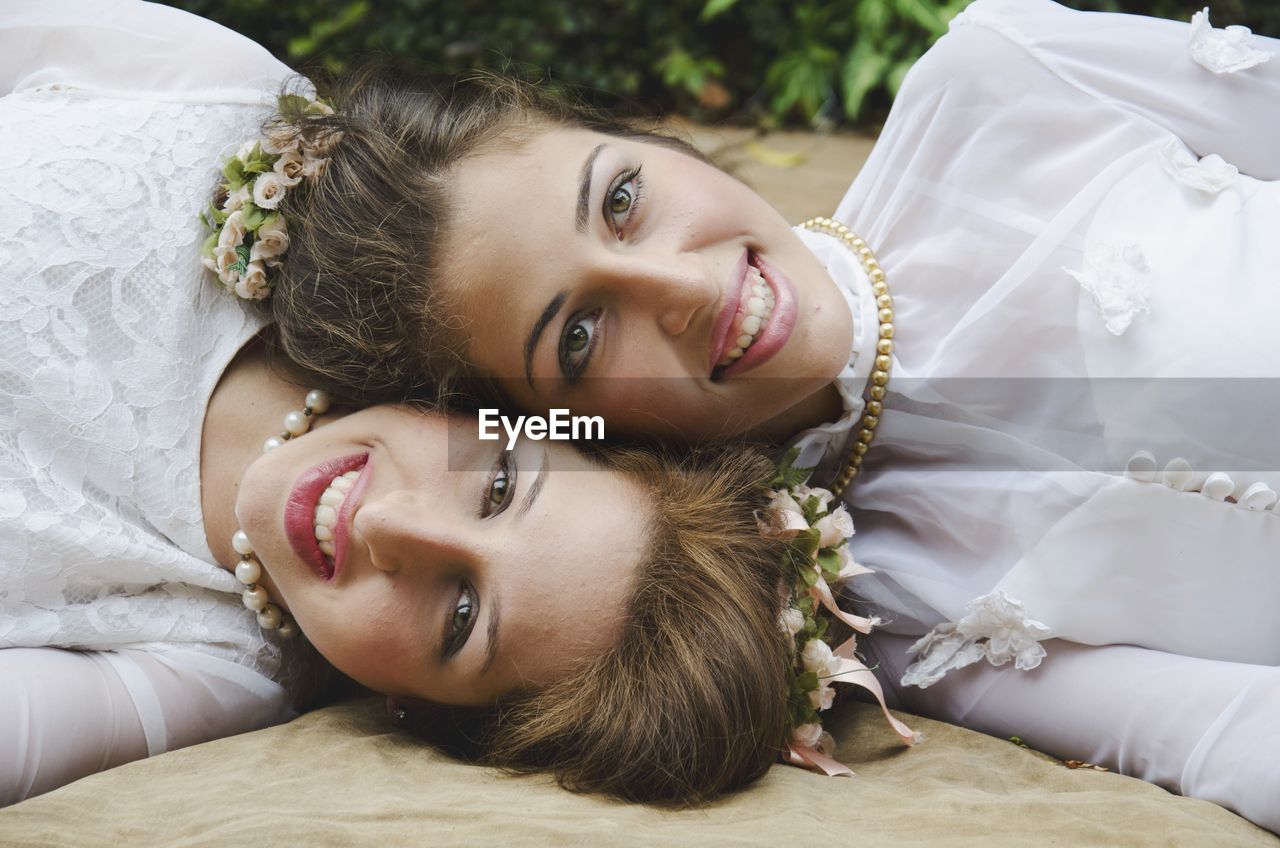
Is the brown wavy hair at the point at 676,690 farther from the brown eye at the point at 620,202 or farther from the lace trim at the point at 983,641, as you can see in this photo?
the brown eye at the point at 620,202

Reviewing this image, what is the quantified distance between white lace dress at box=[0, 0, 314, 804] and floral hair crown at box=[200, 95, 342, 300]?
67mm

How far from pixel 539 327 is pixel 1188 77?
5.16ft

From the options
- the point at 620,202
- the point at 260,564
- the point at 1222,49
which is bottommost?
the point at 260,564

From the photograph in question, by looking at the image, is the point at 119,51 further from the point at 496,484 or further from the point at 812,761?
the point at 812,761

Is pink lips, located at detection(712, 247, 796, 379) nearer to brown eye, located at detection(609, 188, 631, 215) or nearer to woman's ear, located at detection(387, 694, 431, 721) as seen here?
brown eye, located at detection(609, 188, 631, 215)

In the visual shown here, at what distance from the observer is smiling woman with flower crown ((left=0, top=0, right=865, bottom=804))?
2201 millimetres

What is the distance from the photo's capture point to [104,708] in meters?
2.32

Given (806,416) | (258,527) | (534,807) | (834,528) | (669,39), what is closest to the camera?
(534,807)

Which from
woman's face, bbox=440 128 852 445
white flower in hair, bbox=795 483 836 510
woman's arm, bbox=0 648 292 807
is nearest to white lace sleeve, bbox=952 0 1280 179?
woman's face, bbox=440 128 852 445

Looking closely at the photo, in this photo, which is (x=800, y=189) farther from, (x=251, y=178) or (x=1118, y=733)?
(x=1118, y=733)

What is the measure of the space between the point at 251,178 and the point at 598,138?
0.80m

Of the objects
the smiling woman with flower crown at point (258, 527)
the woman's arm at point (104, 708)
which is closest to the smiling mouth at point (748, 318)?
the smiling woman with flower crown at point (258, 527)

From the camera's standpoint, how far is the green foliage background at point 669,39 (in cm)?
721

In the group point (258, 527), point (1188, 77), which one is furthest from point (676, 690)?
point (1188, 77)
